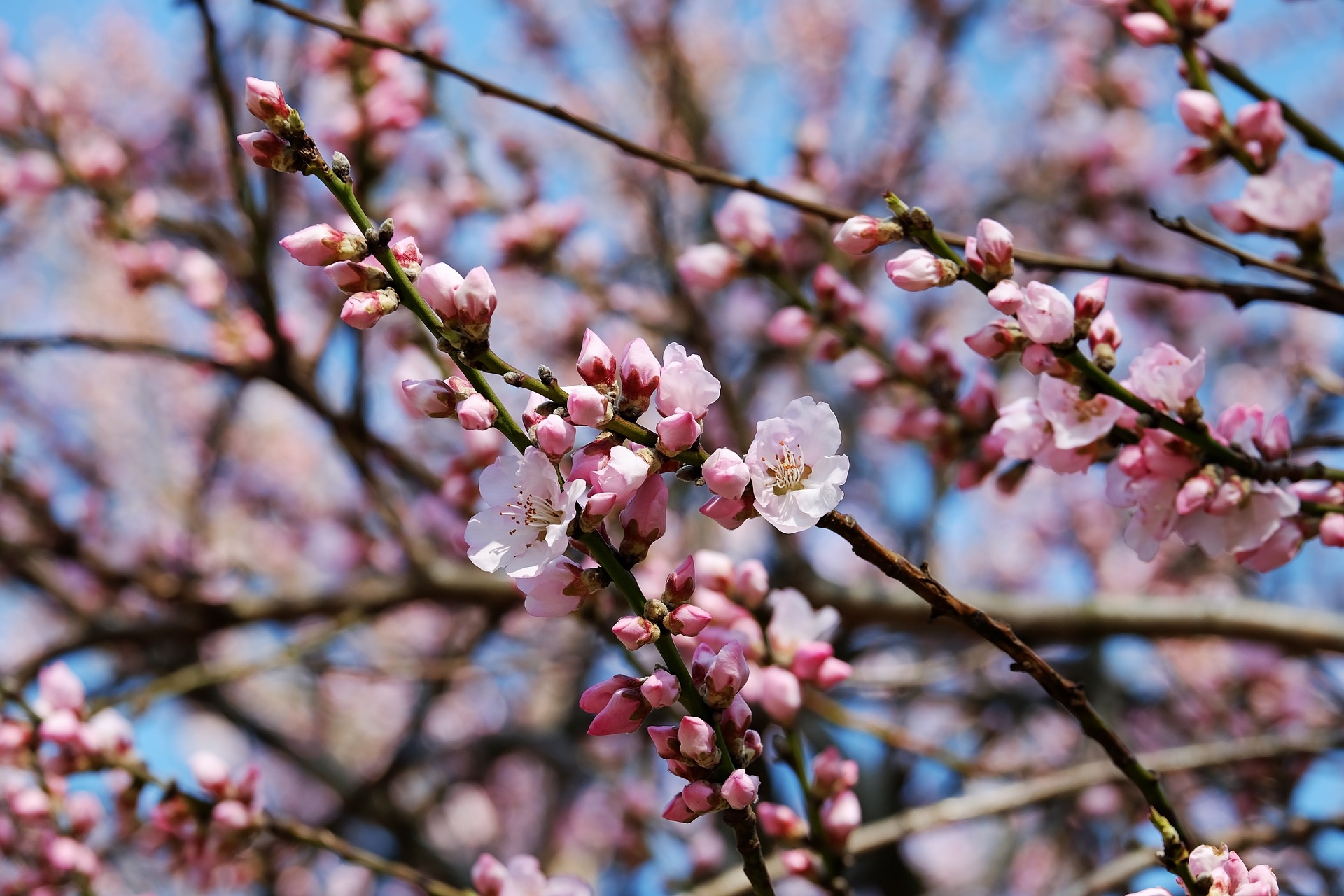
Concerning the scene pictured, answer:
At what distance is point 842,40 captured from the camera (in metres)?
9.46

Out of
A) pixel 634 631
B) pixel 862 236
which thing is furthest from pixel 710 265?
pixel 634 631

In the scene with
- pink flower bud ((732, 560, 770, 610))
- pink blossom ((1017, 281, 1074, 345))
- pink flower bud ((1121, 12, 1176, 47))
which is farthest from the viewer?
pink flower bud ((1121, 12, 1176, 47))

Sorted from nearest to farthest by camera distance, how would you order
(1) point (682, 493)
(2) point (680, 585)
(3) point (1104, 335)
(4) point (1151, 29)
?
(2) point (680, 585) < (3) point (1104, 335) < (4) point (1151, 29) < (1) point (682, 493)

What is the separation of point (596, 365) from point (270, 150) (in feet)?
1.38

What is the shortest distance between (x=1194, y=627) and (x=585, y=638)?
247 centimetres

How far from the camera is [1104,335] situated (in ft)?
4.45

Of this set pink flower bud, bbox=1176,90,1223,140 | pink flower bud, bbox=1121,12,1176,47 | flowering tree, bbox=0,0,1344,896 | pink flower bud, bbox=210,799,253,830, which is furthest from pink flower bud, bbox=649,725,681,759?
pink flower bud, bbox=1121,12,1176,47

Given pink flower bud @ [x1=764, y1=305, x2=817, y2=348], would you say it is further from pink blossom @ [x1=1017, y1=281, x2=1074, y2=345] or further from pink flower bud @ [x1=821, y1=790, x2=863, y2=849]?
pink flower bud @ [x1=821, y1=790, x2=863, y2=849]

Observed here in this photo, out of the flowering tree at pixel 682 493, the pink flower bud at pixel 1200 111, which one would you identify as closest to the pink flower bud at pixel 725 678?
the flowering tree at pixel 682 493

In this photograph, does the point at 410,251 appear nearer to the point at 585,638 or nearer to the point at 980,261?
the point at 980,261

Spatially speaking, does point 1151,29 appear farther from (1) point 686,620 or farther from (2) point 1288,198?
(1) point 686,620

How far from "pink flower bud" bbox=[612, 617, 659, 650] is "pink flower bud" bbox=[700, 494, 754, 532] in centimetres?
13

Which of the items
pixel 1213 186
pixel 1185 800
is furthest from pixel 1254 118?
pixel 1213 186

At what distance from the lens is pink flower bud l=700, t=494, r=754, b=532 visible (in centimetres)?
108
